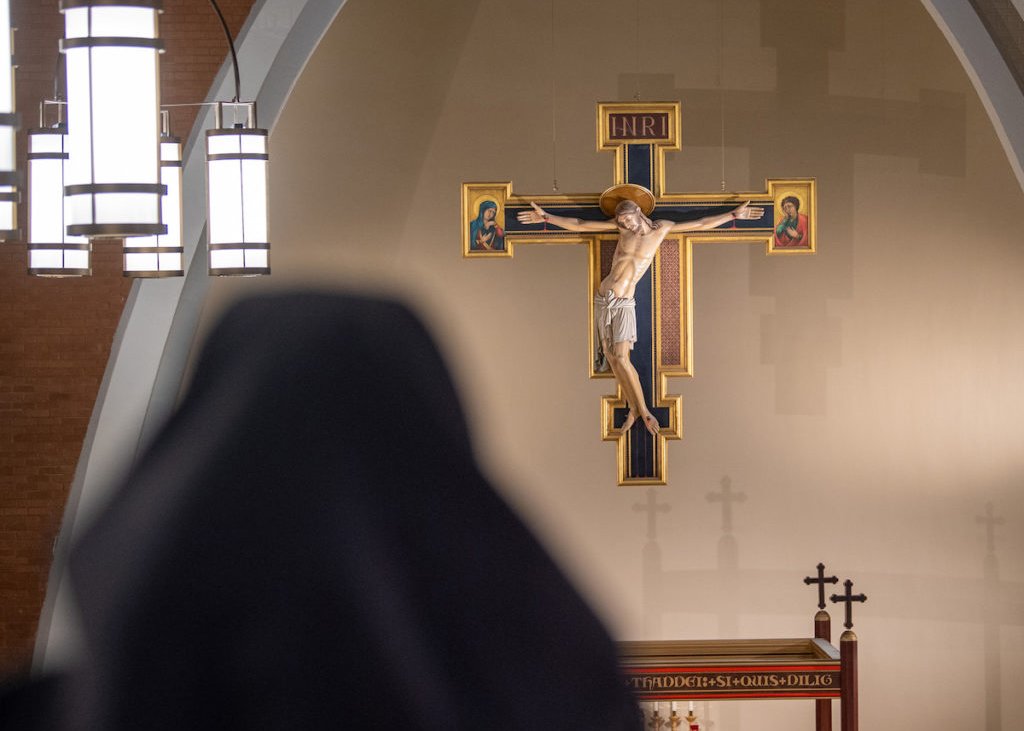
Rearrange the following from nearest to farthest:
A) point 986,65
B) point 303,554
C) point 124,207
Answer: point 303,554, point 124,207, point 986,65

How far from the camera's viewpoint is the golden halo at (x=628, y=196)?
693 cm

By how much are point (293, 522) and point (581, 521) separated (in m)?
→ 6.53

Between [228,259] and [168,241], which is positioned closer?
[228,259]

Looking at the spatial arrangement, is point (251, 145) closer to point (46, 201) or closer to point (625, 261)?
point (46, 201)

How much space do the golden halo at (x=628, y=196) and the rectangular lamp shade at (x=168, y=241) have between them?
3.05 meters

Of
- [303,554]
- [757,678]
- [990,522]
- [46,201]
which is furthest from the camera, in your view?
[990,522]

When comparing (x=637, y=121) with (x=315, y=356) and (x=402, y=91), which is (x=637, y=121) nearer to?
(x=402, y=91)

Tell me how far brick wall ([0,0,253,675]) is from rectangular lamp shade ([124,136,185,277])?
10.1 ft

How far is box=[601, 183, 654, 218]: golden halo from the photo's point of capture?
22.7 ft

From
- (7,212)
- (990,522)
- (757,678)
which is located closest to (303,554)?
(7,212)

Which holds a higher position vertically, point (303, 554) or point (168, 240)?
point (168, 240)

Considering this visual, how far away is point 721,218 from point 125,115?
4664 millimetres

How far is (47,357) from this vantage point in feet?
23.9

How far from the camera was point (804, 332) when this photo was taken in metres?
7.41
